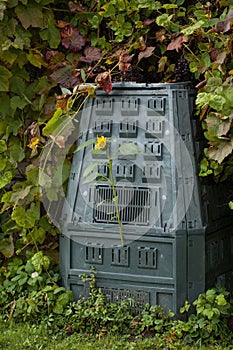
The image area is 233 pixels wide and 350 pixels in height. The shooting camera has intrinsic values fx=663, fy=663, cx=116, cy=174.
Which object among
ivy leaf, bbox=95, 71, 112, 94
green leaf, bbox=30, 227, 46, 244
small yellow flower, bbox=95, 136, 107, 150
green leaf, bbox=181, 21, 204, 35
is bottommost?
green leaf, bbox=30, 227, 46, 244

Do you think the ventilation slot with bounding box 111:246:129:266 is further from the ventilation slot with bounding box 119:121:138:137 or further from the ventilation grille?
the ventilation slot with bounding box 119:121:138:137

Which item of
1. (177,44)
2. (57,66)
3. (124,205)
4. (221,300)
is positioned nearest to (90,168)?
(124,205)

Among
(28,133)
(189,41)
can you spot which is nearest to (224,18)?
(189,41)

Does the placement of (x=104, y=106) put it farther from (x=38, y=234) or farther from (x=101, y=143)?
(x=38, y=234)

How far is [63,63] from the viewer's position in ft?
13.2

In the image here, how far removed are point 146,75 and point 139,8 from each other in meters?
0.41

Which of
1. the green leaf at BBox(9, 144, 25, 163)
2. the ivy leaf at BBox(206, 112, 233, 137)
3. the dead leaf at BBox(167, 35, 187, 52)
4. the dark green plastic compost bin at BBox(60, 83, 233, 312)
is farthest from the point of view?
the green leaf at BBox(9, 144, 25, 163)

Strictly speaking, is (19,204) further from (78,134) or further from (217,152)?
(217,152)

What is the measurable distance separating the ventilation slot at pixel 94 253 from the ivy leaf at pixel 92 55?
1109 mm

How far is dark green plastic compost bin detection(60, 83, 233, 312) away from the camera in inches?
137

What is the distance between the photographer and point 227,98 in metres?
3.32

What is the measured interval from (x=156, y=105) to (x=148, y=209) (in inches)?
22.2

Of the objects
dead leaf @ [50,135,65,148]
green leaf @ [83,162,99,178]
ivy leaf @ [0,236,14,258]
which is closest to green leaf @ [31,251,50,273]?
ivy leaf @ [0,236,14,258]

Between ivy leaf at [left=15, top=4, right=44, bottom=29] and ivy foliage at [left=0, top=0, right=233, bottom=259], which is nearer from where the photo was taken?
ivy foliage at [left=0, top=0, right=233, bottom=259]
